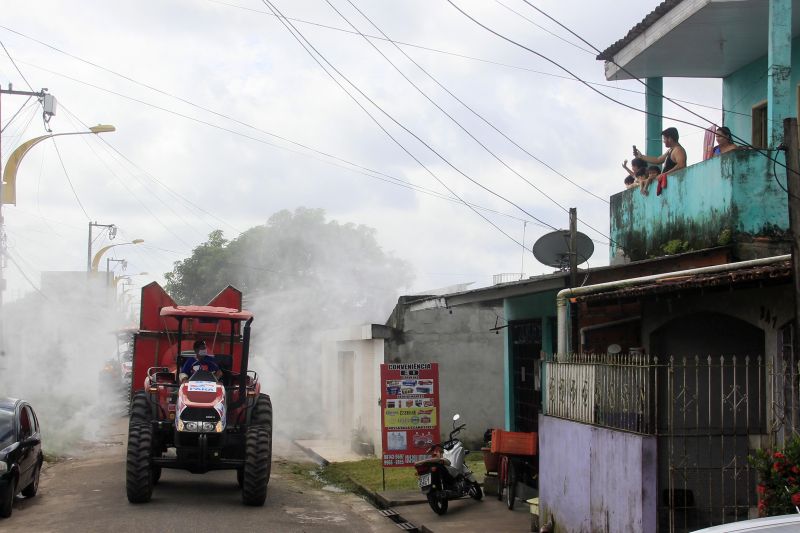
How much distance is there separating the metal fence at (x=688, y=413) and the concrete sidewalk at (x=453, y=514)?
1.95 metres

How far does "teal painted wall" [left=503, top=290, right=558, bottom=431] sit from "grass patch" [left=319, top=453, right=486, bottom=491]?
1.58 metres

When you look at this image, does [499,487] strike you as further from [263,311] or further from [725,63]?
[263,311]

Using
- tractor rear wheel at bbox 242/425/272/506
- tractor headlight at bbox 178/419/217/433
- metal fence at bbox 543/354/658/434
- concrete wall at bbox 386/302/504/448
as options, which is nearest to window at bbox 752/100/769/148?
metal fence at bbox 543/354/658/434

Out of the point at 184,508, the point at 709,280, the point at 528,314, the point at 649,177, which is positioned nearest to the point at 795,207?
the point at 709,280

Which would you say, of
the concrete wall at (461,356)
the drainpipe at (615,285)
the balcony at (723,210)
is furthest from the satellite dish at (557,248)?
the concrete wall at (461,356)

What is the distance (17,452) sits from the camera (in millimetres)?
13430

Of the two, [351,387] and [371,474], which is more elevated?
[351,387]

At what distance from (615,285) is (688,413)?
8.44 feet

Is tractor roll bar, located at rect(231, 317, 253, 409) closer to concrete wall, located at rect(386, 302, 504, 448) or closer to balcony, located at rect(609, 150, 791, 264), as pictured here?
balcony, located at rect(609, 150, 791, 264)

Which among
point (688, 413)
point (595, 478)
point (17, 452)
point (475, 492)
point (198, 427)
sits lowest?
point (475, 492)

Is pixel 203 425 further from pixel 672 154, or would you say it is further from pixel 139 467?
pixel 672 154

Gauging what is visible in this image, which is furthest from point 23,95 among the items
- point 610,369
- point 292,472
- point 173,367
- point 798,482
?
point 798,482

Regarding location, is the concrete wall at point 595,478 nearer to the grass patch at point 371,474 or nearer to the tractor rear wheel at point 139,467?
the grass patch at point 371,474

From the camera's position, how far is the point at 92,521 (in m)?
12.7
